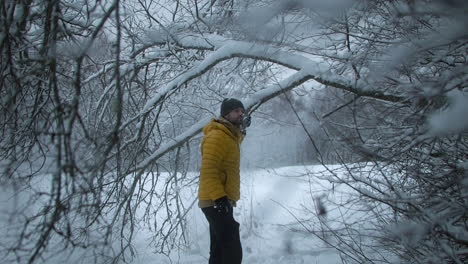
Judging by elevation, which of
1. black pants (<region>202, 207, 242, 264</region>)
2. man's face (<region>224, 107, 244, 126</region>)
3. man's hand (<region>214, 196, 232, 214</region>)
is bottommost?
black pants (<region>202, 207, 242, 264</region>)

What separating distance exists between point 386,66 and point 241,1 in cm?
202

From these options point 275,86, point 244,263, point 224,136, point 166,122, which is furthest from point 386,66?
point 166,122

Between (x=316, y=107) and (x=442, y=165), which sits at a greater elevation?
(x=316, y=107)

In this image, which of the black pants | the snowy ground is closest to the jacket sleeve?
the black pants

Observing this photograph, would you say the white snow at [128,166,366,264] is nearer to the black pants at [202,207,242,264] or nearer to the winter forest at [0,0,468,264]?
the winter forest at [0,0,468,264]

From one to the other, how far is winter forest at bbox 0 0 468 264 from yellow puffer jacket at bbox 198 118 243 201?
17.8 inches

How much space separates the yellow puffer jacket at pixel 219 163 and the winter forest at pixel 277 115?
45 centimetres

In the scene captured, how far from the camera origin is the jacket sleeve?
2615 millimetres

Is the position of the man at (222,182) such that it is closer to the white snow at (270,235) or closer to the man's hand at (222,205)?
the man's hand at (222,205)

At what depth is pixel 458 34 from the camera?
1274mm

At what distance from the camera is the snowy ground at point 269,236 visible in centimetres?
412

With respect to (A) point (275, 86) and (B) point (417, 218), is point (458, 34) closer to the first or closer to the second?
(B) point (417, 218)

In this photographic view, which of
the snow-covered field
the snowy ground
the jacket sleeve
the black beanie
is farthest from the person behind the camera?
the snowy ground

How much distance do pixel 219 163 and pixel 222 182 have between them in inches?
6.7
